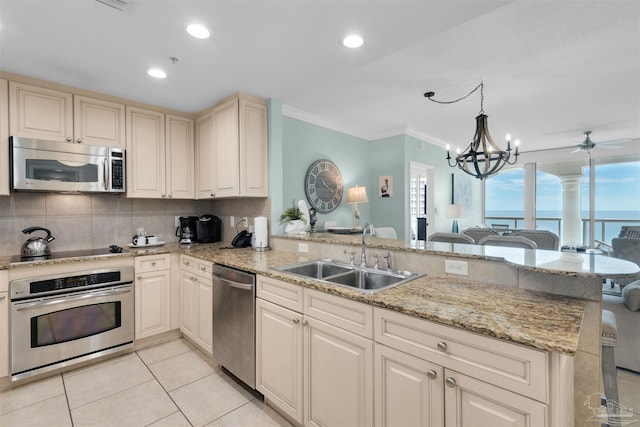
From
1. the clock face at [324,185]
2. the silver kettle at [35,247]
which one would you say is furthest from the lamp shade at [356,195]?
the silver kettle at [35,247]

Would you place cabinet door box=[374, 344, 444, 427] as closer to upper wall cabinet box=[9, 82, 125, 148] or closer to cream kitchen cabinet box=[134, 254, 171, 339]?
cream kitchen cabinet box=[134, 254, 171, 339]

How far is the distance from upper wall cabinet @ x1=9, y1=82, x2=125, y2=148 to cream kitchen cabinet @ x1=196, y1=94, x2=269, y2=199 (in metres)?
0.88

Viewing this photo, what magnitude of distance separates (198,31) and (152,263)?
2054mm

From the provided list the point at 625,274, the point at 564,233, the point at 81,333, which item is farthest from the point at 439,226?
the point at 81,333

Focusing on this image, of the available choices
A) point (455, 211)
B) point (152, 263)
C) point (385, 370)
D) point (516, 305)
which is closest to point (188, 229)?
point (152, 263)

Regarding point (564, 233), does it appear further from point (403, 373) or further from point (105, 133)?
point (105, 133)

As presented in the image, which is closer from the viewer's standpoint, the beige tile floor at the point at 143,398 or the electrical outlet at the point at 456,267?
the electrical outlet at the point at 456,267

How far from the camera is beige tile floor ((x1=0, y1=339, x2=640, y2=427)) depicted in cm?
185

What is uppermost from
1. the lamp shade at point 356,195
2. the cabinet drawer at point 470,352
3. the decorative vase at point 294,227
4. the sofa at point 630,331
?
the lamp shade at point 356,195

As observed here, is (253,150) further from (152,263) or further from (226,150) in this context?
(152,263)

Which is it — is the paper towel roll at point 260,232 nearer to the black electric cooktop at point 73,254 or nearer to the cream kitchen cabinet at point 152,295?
the cream kitchen cabinet at point 152,295

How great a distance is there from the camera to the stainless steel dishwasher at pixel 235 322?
2.02 meters

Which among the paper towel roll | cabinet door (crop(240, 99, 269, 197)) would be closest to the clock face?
cabinet door (crop(240, 99, 269, 197))

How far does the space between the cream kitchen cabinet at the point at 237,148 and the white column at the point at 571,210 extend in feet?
23.9
